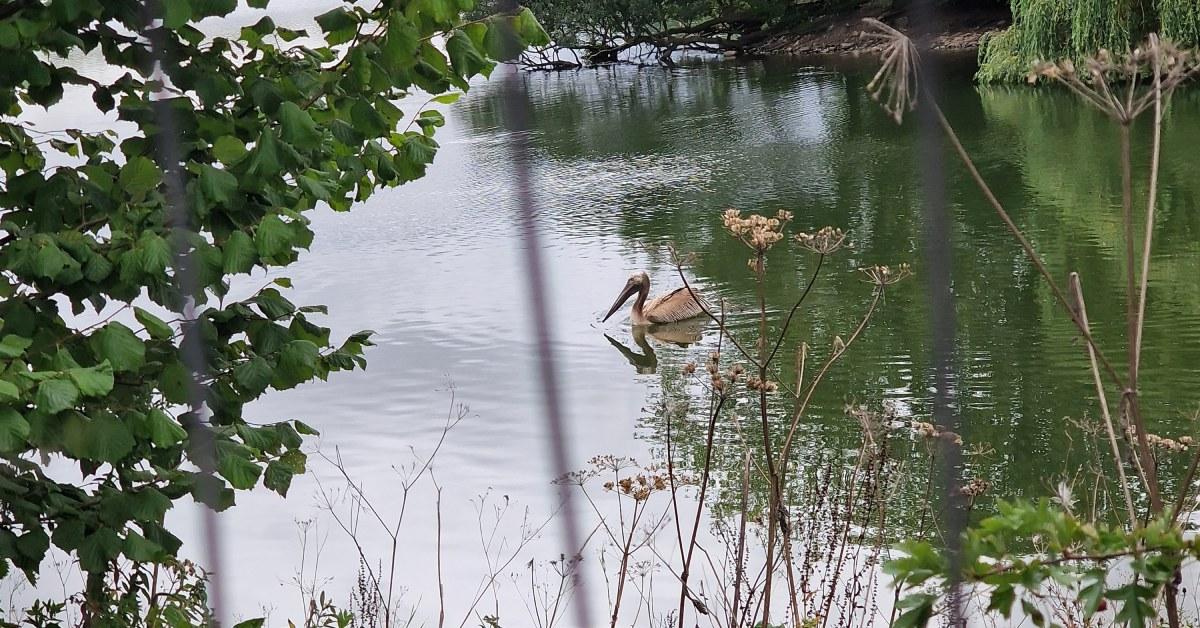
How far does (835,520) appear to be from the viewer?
2.46 meters

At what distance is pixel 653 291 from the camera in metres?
9.55

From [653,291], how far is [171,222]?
721 cm

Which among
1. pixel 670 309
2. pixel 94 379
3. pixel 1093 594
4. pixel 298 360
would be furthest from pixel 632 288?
pixel 1093 594

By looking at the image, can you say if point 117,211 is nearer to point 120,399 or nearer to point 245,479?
point 120,399

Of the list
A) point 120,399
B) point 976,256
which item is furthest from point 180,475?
point 976,256

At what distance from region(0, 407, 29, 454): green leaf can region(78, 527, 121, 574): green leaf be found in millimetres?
605

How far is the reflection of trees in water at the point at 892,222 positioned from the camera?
6.30 metres

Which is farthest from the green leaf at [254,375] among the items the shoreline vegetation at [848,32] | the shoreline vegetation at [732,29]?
the shoreline vegetation at [848,32]

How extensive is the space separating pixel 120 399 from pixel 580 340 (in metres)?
6.02

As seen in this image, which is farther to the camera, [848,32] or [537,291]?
[848,32]

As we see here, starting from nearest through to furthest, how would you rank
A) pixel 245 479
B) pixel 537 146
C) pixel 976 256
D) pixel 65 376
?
pixel 65 376
pixel 245 479
pixel 976 256
pixel 537 146

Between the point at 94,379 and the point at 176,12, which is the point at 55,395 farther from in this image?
the point at 176,12

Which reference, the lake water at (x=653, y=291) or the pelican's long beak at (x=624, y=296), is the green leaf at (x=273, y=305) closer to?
the lake water at (x=653, y=291)

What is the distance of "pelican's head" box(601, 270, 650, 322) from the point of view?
8.68m
